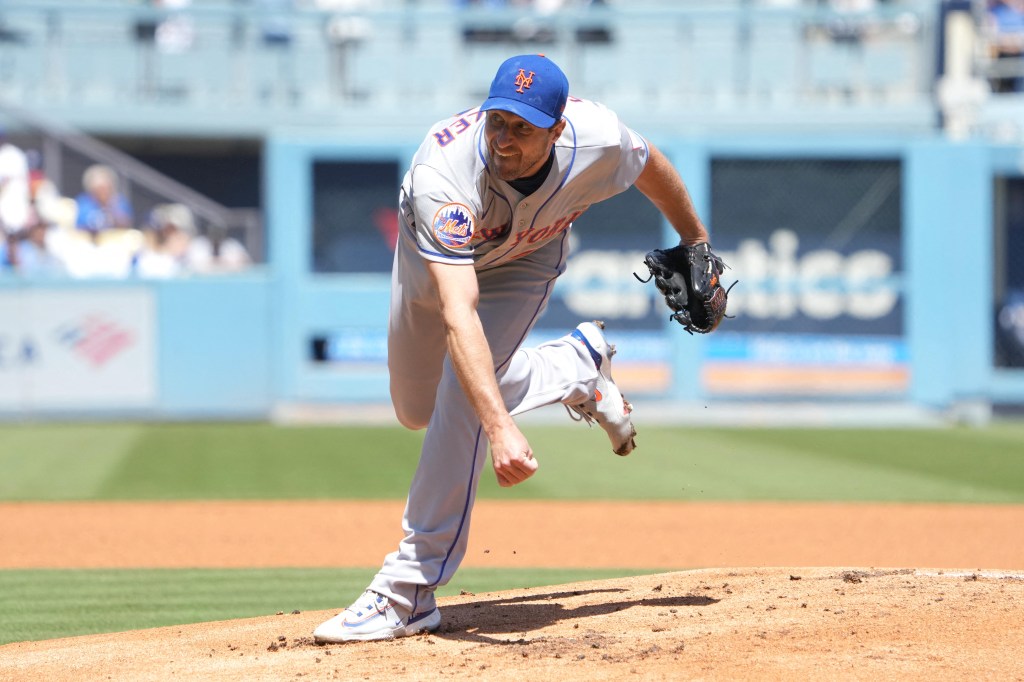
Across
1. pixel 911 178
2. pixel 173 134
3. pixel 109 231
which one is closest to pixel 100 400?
pixel 109 231

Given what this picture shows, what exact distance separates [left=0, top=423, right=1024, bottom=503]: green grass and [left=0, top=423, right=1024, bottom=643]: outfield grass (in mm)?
20

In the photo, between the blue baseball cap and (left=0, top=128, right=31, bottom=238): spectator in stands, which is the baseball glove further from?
(left=0, top=128, right=31, bottom=238): spectator in stands

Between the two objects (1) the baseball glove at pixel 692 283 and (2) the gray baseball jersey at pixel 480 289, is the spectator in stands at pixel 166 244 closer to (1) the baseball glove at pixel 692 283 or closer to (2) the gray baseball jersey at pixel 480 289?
(1) the baseball glove at pixel 692 283

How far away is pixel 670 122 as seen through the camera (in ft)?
53.5

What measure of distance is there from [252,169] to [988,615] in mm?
16020

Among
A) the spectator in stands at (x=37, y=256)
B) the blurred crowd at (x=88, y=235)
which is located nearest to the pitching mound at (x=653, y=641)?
the blurred crowd at (x=88, y=235)

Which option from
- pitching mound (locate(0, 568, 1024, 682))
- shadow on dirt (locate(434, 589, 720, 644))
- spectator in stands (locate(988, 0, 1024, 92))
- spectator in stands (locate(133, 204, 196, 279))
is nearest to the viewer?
pitching mound (locate(0, 568, 1024, 682))

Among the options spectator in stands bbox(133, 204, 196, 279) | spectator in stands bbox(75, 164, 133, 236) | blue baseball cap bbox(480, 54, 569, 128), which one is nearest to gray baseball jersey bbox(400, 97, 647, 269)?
blue baseball cap bbox(480, 54, 569, 128)

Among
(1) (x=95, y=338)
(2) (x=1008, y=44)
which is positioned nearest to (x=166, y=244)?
(1) (x=95, y=338)

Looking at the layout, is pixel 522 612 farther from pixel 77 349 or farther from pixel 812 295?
pixel 812 295

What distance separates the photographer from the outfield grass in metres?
5.42

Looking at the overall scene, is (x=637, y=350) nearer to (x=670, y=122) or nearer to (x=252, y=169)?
(x=670, y=122)

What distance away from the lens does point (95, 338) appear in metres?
14.1

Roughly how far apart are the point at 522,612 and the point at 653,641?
0.72 m
